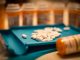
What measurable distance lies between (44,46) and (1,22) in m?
0.37

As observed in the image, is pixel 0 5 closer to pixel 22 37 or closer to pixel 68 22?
pixel 22 37

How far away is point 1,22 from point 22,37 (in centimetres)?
23

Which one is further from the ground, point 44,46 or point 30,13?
point 30,13

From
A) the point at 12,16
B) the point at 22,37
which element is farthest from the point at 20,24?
the point at 22,37

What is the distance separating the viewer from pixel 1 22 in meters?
0.97

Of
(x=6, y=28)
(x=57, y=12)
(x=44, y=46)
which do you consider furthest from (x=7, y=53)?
(x=57, y=12)

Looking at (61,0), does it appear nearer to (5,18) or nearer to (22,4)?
(22,4)

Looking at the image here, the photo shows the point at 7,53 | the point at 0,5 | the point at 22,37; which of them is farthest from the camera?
the point at 0,5

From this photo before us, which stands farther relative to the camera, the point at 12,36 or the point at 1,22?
the point at 1,22

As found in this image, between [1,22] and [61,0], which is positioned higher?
[61,0]

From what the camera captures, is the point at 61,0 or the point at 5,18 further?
the point at 61,0

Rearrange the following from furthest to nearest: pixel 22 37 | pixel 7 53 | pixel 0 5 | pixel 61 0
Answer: pixel 61 0 → pixel 0 5 → pixel 22 37 → pixel 7 53

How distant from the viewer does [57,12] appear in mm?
1088

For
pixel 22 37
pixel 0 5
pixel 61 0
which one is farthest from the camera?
pixel 61 0
